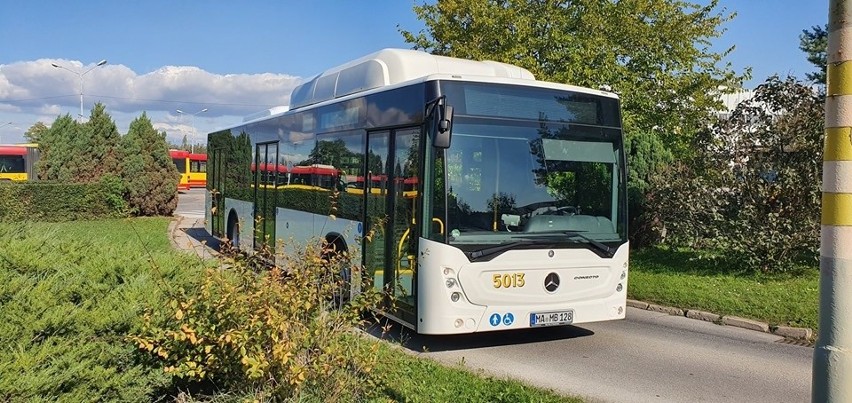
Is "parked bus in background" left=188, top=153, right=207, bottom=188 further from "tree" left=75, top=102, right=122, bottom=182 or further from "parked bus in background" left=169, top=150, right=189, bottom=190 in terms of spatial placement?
"tree" left=75, top=102, right=122, bottom=182

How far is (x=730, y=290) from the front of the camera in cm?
1104

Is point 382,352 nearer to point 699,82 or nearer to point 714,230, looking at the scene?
point 714,230

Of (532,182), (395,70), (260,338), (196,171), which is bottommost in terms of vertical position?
(260,338)

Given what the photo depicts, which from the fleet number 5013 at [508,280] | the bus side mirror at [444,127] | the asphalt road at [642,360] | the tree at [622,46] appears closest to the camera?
the asphalt road at [642,360]

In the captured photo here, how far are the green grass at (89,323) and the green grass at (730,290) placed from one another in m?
5.37

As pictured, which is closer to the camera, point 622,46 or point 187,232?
point 622,46

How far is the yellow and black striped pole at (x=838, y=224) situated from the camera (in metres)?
3.67

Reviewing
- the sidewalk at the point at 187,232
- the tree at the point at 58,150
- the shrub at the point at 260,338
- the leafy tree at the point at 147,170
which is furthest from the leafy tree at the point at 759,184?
the tree at the point at 58,150

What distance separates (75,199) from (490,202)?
22654 millimetres

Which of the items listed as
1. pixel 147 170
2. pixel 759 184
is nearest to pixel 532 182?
pixel 759 184

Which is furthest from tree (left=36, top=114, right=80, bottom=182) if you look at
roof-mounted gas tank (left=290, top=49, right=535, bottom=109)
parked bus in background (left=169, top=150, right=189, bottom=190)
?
parked bus in background (left=169, top=150, right=189, bottom=190)

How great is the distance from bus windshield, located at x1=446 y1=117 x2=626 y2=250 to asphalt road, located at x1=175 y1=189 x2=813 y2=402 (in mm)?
1283

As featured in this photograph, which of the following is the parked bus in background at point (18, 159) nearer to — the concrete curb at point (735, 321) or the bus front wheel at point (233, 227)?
the bus front wheel at point (233, 227)

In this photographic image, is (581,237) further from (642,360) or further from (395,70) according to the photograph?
(395,70)
